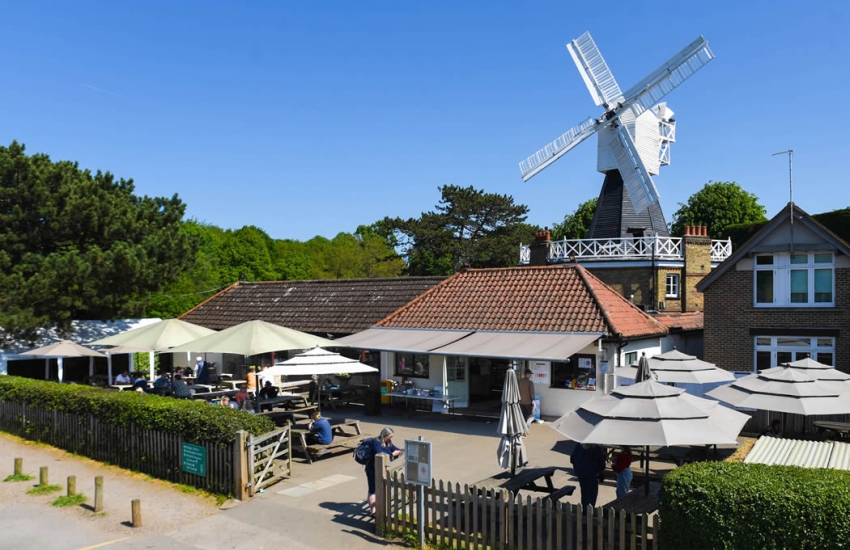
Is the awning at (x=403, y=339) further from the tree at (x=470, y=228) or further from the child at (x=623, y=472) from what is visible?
the tree at (x=470, y=228)

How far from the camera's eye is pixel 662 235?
35.6 meters

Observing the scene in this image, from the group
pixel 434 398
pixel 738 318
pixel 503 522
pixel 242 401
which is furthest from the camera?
pixel 738 318

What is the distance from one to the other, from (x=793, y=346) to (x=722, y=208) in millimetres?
35230

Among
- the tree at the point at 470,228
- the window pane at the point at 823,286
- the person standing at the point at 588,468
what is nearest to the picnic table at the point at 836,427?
the window pane at the point at 823,286

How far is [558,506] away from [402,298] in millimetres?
15932

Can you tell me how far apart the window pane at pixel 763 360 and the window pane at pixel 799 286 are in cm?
180

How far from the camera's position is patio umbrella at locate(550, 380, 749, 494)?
862cm

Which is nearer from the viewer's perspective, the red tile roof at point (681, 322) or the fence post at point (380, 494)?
the fence post at point (380, 494)

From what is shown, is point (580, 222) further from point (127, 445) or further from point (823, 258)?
point (127, 445)

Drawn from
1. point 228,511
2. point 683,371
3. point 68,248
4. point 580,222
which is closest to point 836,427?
point 683,371

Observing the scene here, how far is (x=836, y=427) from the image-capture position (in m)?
13.6

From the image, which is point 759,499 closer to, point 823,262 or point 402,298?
point 823,262

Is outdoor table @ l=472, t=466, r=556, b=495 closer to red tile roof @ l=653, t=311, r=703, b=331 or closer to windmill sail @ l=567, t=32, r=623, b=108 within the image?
red tile roof @ l=653, t=311, r=703, b=331

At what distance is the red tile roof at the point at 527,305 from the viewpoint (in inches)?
731
